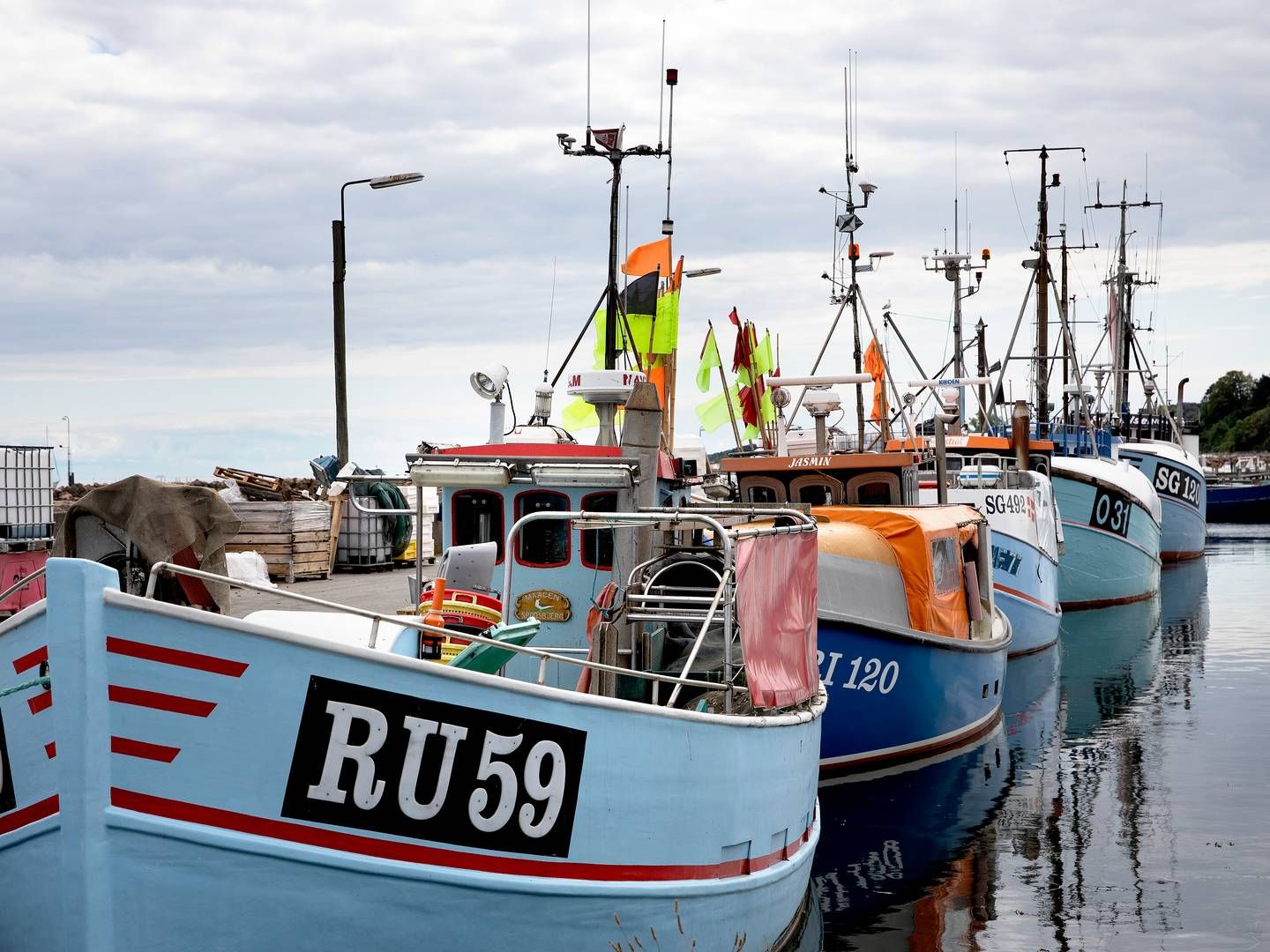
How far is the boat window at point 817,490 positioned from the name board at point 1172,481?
27666mm

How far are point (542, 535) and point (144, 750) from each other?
21.1ft

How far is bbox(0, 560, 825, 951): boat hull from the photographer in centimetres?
567

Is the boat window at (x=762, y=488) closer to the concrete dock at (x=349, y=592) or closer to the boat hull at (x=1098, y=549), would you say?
the concrete dock at (x=349, y=592)

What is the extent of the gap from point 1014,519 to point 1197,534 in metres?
26.3

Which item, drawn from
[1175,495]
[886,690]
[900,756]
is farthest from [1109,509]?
[886,690]

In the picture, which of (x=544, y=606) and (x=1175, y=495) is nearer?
(x=544, y=606)

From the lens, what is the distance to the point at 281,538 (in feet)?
78.8

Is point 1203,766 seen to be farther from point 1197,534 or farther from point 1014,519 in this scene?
point 1197,534

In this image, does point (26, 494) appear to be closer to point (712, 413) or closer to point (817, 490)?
point (817, 490)

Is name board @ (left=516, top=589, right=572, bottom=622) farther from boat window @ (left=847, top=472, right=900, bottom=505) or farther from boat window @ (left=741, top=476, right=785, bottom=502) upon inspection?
boat window @ (left=847, top=472, right=900, bottom=505)

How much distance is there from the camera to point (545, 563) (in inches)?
470

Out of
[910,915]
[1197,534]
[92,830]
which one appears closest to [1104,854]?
[910,915]

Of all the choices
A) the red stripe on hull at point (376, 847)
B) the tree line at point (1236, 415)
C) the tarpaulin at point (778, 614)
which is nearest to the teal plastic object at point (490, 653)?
the red stripe on hull at point (376, 847)

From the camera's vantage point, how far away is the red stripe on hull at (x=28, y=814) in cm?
591
